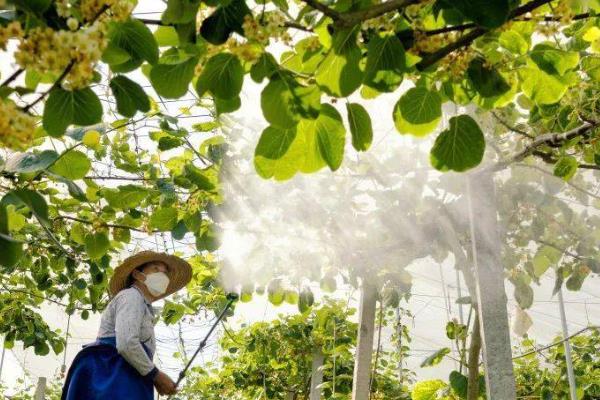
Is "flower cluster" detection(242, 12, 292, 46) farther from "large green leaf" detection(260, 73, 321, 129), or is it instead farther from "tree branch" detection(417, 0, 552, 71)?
"tree branch" detection(417, 0, 552, 71)

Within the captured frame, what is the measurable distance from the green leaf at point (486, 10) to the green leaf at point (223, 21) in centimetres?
26

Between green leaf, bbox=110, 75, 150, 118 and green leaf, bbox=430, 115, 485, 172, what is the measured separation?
0.42 metres

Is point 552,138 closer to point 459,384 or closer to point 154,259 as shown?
point 459,384

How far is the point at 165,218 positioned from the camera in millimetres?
1696

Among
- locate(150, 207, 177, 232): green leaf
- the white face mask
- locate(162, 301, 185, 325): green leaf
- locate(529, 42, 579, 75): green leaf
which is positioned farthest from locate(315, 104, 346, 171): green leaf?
locate(162, 301, 185, 325): green leaf

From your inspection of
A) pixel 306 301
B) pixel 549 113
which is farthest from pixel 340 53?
pixel 306 301

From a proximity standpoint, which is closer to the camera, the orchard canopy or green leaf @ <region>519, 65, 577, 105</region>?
the orchard canopy

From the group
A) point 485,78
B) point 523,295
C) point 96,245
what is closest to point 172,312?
point 96,245

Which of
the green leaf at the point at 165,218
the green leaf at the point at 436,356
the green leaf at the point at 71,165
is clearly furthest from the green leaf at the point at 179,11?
the green leaf at the point at 436,356

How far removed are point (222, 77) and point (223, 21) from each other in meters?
0.07

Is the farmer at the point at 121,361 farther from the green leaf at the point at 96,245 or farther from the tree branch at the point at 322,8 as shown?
the tree branch at the point at 322,8

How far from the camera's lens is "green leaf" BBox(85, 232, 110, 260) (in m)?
1.68

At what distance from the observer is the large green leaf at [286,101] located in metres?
0.73

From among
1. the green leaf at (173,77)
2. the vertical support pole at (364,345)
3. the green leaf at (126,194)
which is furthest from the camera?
the vertical support pole at (364,345)
